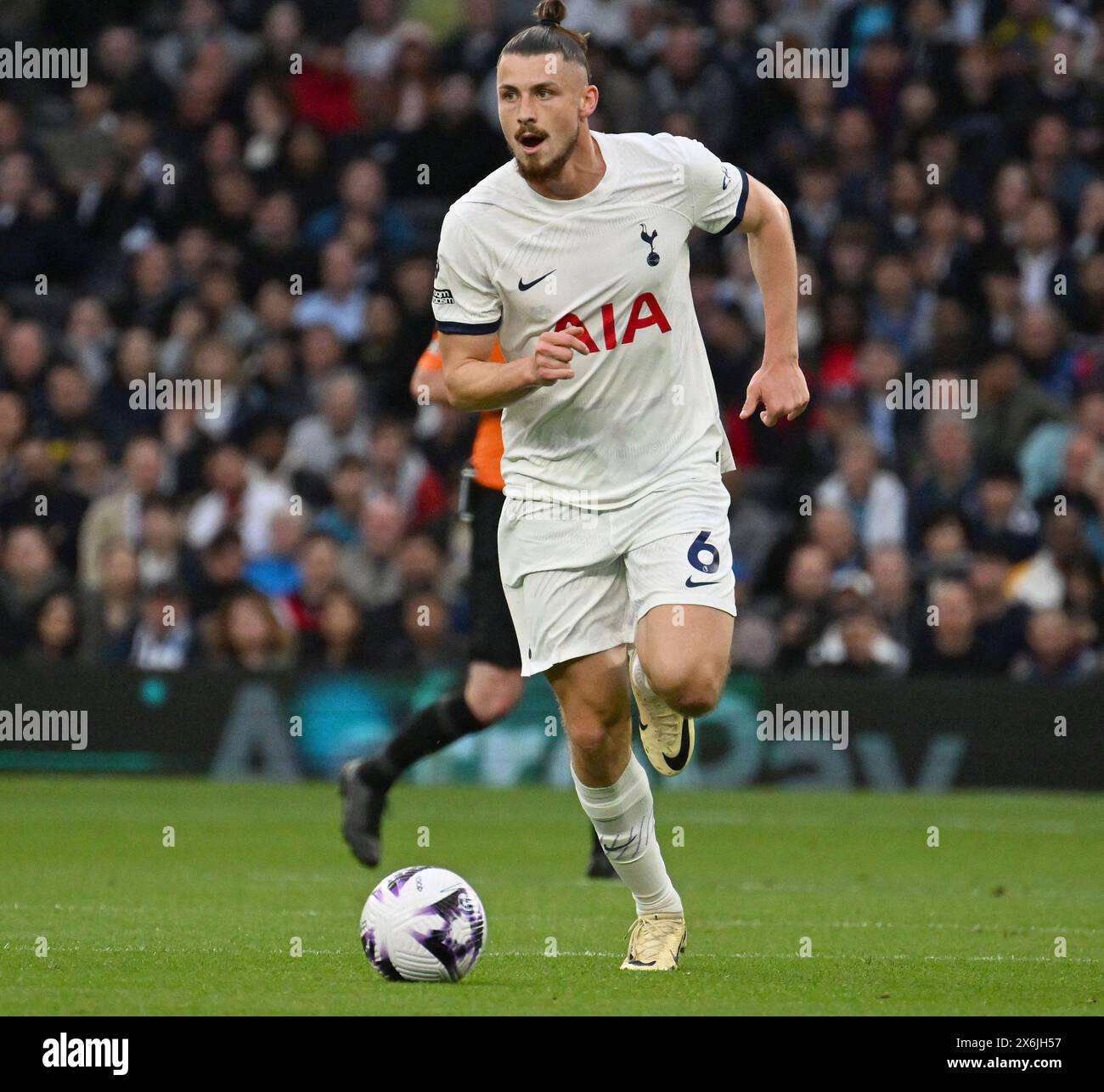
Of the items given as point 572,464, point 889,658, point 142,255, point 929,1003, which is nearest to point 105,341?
point 142,255

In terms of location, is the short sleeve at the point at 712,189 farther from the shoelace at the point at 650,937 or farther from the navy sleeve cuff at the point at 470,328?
the shoelace at the point at 650,937

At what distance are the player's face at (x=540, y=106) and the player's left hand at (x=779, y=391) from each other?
84cm

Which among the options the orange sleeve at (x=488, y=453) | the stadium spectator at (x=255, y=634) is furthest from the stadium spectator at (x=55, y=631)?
the orange sleeve at (x=488, y=453)

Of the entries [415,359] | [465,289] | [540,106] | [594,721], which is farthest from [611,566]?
[415,359]

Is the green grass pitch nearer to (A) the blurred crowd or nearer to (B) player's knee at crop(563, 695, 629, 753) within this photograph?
(B) player's knee at crop(563, 695, 629, 753)

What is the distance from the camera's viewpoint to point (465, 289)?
6277 mm

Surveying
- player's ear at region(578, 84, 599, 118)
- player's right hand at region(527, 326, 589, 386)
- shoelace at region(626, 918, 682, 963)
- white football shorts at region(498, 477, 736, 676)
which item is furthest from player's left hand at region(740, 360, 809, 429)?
shoelace at region(626, 918, 682, 963)

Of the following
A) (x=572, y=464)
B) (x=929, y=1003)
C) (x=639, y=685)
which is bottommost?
(x=929, y=1003)

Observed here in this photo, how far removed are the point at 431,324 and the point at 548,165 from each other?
30.6 feet

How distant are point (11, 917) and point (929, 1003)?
3407 millimetres

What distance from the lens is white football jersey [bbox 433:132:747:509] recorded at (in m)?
6.28
